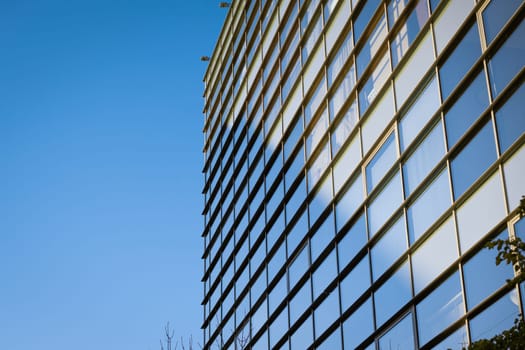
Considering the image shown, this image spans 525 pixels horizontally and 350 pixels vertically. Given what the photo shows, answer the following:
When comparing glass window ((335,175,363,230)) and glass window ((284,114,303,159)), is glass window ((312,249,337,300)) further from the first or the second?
glass window ((284,114,303,159))

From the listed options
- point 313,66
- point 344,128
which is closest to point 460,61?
point 344,128

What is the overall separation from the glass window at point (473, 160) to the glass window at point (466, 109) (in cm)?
45

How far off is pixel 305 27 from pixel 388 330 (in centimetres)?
1492

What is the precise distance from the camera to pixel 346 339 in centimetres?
2762

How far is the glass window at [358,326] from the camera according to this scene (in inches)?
1029

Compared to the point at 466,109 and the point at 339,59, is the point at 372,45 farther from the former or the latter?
the point at 466,109

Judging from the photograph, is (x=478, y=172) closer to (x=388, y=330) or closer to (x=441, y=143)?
(x=441, y=143)

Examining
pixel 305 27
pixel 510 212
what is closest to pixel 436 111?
pixel 510 212

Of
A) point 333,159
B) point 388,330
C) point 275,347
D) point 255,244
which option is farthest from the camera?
point 255,244

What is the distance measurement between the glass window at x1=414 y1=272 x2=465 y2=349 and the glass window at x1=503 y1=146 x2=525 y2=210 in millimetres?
2598

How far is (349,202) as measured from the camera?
2892 centimetres

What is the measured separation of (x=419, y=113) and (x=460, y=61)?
2.32 m

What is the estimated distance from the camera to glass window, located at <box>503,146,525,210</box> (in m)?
19.2

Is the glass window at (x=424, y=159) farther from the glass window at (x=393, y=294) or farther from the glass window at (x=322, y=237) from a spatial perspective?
the glass window at (x=322, y=237)
